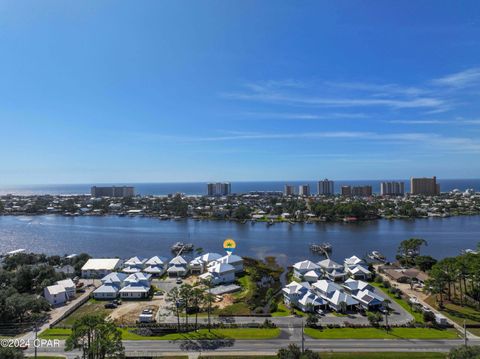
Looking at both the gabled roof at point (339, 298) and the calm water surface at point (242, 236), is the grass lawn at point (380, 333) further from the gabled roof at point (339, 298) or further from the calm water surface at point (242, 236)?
the calm water surface at point (242, 236)

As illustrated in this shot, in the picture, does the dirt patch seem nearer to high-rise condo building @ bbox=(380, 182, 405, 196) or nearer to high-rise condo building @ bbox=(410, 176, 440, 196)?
high-rise condo building @ bbox=(380, 182, 405, 196)

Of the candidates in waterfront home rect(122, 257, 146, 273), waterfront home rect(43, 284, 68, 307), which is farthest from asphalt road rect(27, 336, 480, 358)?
waterfront home rect(122, 257, 146, 273)

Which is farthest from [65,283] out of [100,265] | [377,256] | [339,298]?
[377,256]

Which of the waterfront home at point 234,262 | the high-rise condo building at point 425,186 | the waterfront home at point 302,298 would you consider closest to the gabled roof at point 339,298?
the waterfront home at point 302,298

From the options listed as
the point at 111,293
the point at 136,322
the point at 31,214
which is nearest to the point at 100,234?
the point at 111,293

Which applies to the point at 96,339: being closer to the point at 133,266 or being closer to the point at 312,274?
the point at 312,274

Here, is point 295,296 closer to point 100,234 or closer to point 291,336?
point 291,336

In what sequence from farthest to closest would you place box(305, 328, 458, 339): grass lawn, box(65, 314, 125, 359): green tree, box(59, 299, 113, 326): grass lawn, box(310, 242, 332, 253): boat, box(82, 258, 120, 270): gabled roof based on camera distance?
box(310, 242, 332, 253): boat < box(82, 258, 120, 270): gabled roof < box(59, 299, 113, 326): grass lawn < box(305, 328, 458, 339): grass lawn < box(65, 314, 125, 359): green tree

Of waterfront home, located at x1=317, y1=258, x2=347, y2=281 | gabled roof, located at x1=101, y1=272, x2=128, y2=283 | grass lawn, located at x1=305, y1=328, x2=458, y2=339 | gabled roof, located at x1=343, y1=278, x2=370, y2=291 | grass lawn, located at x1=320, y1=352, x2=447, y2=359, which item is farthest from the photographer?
waterfront home, located at x1=317, y1=258, x2=347, y2=281
